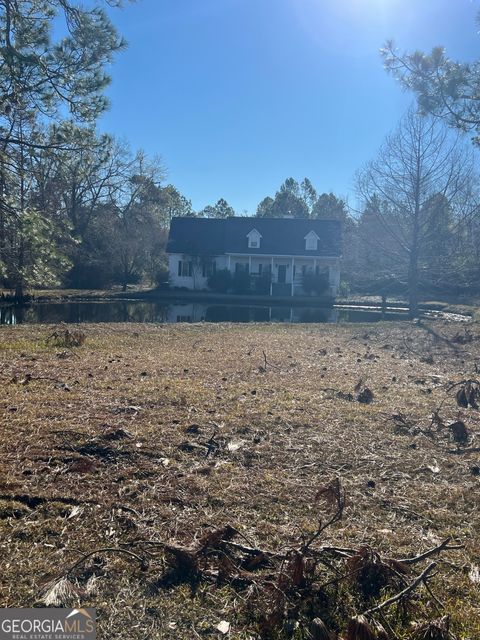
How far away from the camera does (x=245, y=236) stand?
3994cm

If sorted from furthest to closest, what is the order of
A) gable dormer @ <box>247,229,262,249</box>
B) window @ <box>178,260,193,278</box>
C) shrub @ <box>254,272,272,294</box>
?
gable dormer @ <box>247,229,262,249</box>
window @ <box>178,260,193,278</box>
shrub @ <box>254,272,272,294</box>

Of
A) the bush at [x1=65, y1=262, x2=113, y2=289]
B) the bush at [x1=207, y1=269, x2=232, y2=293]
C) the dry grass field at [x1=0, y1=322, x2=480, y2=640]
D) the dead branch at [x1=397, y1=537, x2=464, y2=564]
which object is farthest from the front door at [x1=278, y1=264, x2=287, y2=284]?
the dead branch at [x1=397, y1=537, x2=464, y2=564]

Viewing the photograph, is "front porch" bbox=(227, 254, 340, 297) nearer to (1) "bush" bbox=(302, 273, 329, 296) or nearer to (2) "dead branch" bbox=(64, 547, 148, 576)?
(1) "bush" bbox=(302, 273, 329, 296)

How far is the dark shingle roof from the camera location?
38938 millimetres

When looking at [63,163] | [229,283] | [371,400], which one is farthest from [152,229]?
[371,400]

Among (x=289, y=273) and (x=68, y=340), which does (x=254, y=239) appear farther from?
(x=68, y=340)

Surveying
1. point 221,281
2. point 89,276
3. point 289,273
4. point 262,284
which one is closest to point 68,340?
point 221,281

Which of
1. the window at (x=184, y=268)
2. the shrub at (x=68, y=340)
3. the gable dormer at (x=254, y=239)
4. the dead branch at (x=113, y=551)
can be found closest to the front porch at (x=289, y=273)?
the gable dormer at (x=254, y=239)

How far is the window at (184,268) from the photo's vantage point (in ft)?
128

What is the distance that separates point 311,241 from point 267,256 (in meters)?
3.74

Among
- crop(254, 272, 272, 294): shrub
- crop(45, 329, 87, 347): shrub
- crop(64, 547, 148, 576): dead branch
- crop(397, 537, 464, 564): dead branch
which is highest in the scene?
crop(254, 272, 272, 294): shrub

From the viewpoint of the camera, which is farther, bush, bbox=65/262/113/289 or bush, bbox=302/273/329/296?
bush, bbox=65/262/113/289

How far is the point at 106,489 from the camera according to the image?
3264 millimetres

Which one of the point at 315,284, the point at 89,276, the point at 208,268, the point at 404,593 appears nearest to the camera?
the point at 404,593
